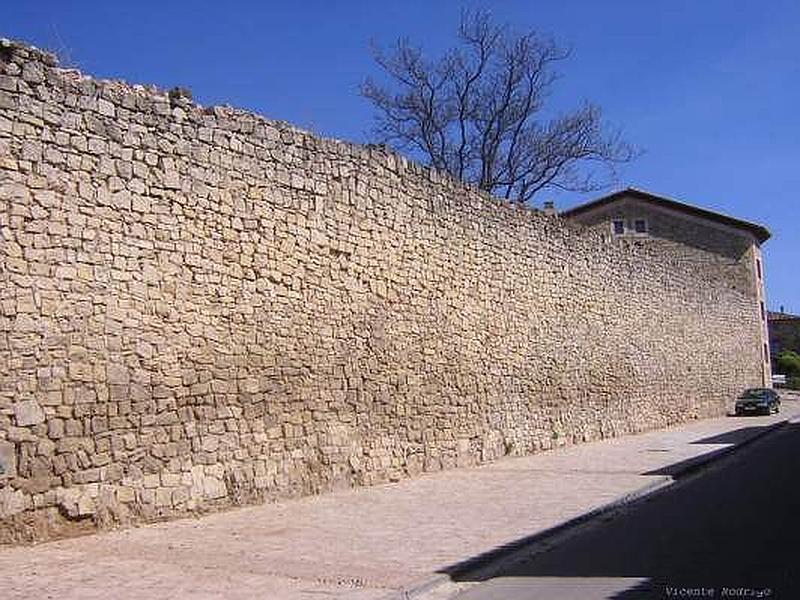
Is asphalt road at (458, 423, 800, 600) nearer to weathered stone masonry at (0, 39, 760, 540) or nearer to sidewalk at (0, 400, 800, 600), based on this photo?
sidewalk at (0, 400, 800, 600)

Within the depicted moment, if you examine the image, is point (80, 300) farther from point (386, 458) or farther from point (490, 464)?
point (490, 464)

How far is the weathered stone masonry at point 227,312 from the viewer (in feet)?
30.5

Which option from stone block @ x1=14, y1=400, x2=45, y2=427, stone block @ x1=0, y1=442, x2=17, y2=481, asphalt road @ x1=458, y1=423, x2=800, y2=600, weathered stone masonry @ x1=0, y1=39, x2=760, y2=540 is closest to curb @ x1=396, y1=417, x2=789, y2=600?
asphalt road @ x1=458, y1=423, x2=800, y2=600

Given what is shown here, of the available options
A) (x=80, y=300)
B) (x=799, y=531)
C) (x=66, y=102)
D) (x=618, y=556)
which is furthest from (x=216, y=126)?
(x=799, y=531)

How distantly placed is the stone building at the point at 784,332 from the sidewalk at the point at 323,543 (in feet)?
243

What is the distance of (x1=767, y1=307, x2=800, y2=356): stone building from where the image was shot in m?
83.1

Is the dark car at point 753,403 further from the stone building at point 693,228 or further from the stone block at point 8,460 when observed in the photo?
the stone block at point 8,460

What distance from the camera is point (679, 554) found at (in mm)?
8422

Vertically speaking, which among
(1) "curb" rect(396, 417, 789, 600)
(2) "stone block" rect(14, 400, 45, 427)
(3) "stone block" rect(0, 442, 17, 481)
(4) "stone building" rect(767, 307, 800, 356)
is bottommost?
(1) "curb" rect(396, 417, 789, 600)

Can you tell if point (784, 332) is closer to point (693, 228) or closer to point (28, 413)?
point (693, 228)

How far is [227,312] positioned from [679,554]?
618cm

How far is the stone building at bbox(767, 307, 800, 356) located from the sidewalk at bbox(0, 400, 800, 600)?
74.0 meters

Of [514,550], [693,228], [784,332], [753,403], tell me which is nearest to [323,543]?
[514,550]

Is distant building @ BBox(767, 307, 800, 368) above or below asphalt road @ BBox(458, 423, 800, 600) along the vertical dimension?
above
